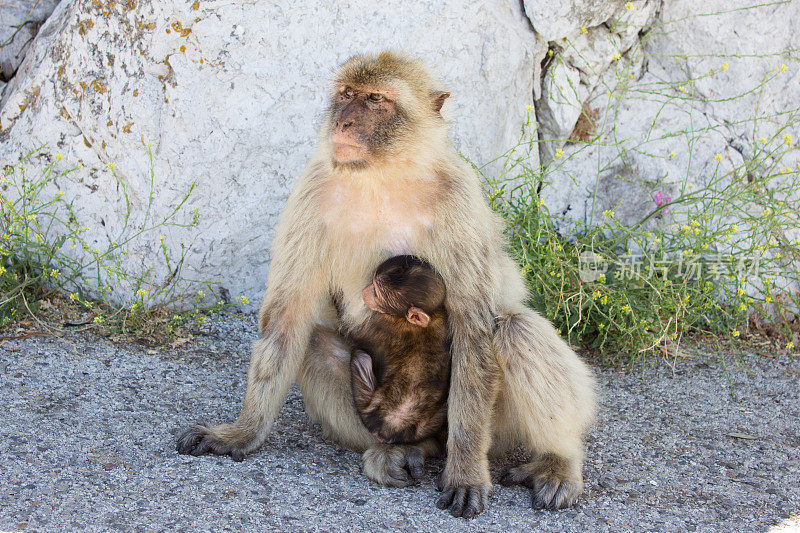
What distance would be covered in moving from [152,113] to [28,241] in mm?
919

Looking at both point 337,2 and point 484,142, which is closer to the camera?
point 337,2

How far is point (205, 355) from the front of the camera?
393 centimetres

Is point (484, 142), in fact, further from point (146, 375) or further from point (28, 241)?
point (28, 241)

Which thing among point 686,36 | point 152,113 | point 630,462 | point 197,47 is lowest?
point 630,462

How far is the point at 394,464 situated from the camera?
2.92 meters

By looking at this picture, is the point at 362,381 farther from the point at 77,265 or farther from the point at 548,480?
the point at 77,265

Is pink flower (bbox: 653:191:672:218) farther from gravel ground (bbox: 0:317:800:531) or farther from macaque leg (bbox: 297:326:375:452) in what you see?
macaque leg (bbox: 297:326:375:452)

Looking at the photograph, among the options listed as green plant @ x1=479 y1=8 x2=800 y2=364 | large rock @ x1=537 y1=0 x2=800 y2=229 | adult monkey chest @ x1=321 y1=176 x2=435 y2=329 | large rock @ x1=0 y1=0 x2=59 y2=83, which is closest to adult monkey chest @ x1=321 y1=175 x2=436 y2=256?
adult monkey chest @ x1=321 y1=176 x2=435 y2=329

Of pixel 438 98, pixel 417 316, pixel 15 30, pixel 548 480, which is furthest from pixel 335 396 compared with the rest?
pixel 15 30

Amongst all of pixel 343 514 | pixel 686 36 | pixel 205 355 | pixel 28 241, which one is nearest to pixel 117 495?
pixel 343 514

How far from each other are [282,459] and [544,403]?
1040 millimetres

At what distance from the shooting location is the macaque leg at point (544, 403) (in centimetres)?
280

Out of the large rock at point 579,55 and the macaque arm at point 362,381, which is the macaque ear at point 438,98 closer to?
the macaque arm at point 362,381

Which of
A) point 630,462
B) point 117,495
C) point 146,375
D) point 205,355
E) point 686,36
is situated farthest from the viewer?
point 686,36
